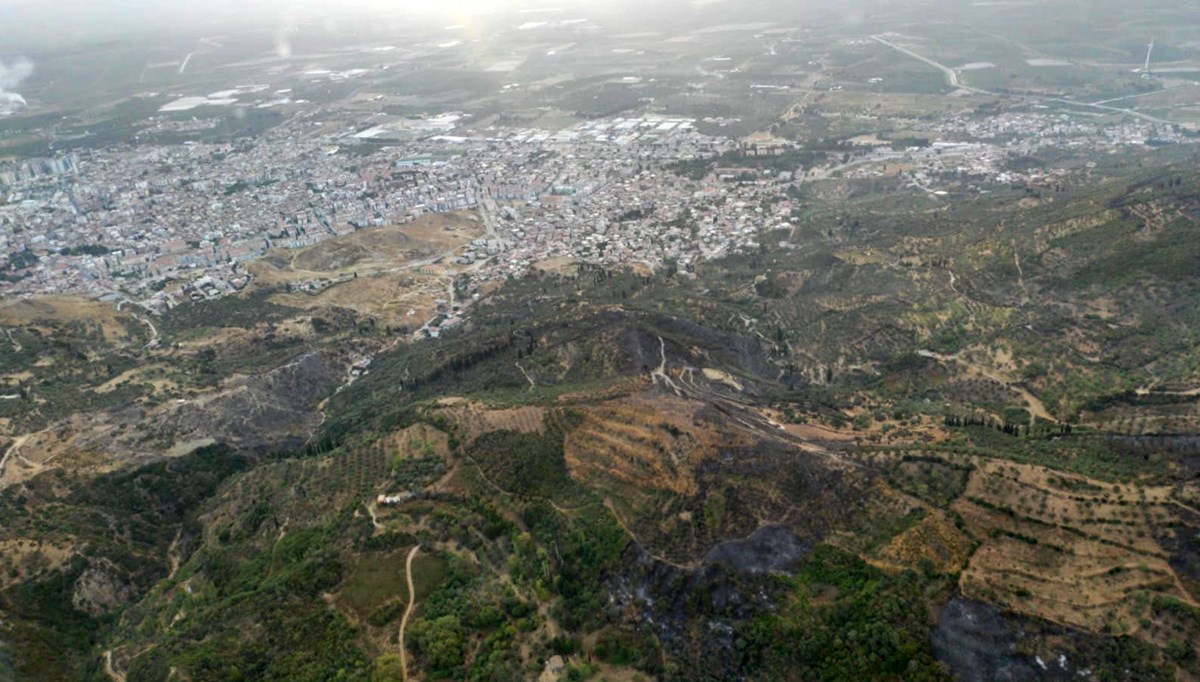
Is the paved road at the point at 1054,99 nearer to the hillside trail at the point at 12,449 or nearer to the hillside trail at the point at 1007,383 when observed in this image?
the hillside trail at the point at 1007,383

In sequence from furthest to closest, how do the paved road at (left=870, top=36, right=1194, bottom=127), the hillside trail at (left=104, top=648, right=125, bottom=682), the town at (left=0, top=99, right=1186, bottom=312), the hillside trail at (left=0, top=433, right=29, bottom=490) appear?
the paved road at (left=870, top=36, right=1194, bottom=127) < the town at (left=0, top=99, right=1186, bottom=312) < the hillside trail at (left=0, top=433, right=29, bottom=490) < the hillside trail at (left=104, top=648, right=125, bottom=682)

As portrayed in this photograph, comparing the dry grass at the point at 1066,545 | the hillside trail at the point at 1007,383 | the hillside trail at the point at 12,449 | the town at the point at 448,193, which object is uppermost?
the dry grass at the point at 1066,545

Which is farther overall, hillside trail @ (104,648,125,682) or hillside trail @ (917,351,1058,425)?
hillside trail @ (917,351,1058,425)

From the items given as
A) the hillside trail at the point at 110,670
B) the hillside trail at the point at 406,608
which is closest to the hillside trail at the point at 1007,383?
the hillside trail at the point at 406,608

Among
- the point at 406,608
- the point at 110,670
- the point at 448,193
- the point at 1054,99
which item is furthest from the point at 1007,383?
the point at 1054,99

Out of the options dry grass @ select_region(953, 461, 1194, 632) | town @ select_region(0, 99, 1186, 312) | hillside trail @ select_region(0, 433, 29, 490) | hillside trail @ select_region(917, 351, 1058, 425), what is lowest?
town @ select_region(0, 99, 1186, 312)

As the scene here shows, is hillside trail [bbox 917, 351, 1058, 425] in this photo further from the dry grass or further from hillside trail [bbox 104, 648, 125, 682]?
hillside trail [bbox 104, 648, 125, 682]

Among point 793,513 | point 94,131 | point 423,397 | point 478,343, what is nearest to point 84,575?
point 423,397

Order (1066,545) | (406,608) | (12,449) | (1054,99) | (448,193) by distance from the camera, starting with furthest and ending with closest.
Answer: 1. (1054,99)
2. (448,193)
3. (12,449)
4. (406,608)
5. (1066,545)

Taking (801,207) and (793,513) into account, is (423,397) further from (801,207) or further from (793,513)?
(801,207)

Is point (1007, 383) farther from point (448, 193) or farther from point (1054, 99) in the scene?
point (1054, 99)

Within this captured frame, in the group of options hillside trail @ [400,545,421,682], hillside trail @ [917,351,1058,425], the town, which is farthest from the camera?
the town

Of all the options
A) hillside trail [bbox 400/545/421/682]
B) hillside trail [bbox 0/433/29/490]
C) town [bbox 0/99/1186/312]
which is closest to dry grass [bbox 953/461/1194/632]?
hillside trail [bbox 400/545/421/682]
